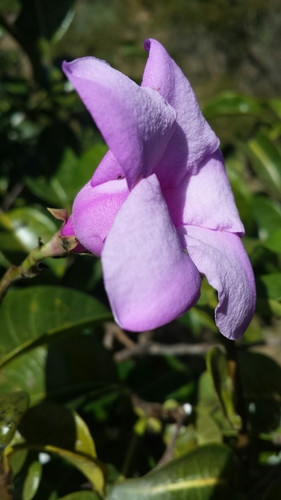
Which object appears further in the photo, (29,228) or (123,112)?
(29,228)

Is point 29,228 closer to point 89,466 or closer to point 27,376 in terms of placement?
point 27,376

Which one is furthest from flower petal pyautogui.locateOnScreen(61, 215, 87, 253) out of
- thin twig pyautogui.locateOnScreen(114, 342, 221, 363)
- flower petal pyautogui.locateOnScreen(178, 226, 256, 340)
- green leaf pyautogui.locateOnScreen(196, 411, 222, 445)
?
thin twig pyautogui.locateOnScreen(114, 342, 221, 363)

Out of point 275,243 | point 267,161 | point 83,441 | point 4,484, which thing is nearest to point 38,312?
point 83,441

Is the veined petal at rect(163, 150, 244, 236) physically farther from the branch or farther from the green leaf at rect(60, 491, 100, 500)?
the green leaf at rect(60, 491, 100, 500)

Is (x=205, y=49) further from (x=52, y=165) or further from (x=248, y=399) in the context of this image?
(x=248, y=399)

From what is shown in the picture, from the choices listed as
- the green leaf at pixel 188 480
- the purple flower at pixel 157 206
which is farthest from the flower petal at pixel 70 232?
the green leaf at pixel 188 480

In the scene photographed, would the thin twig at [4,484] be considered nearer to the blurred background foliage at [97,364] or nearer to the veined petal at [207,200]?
the blurred background foliage at [97,364]
